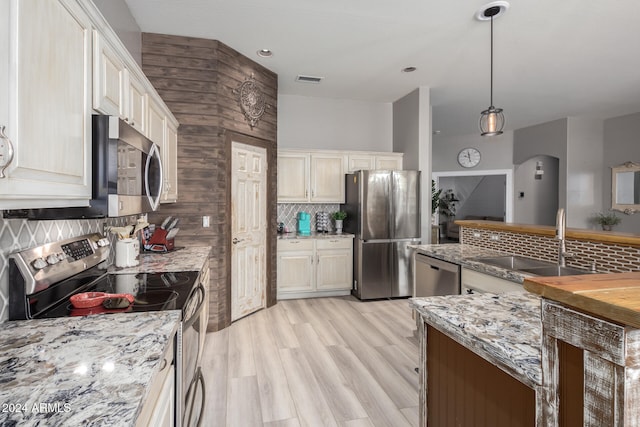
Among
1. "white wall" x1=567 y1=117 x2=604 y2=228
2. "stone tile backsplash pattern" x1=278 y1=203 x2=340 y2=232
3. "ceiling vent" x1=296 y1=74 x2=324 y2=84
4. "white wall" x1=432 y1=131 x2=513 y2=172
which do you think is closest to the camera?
"ceiling vent" x1=296 y1=74 x2=324 y2=84

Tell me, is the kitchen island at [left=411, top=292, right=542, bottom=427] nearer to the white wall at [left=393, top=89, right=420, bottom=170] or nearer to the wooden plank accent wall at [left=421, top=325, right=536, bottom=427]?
the wooden plank accent wall at [left=421, top=325, right=536, bottom=427]

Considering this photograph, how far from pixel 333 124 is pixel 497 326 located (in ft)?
14.5

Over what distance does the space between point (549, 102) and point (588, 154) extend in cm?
177

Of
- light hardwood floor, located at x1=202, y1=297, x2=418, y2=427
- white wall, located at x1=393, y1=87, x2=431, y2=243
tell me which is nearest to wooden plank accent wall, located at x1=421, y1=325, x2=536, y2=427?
light hardwood floor, located at x1=202, y1=297, x2=418, y2=427

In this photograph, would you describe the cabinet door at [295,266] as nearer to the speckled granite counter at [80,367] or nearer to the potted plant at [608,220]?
the speckled granite counter at [80,367]

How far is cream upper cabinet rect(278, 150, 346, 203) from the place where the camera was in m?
4.68

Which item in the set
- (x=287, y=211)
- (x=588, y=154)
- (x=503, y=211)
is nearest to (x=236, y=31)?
(x=287, y=211)

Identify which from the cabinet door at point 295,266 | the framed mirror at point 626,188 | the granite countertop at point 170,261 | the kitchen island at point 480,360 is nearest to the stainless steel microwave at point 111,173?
the granite countertop at point 170,261

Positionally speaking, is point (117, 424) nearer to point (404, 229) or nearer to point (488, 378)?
point (488, 378)

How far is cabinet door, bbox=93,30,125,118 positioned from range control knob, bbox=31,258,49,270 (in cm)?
68

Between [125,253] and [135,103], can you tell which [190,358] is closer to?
[125,253]

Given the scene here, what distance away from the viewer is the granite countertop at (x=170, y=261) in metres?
2.24

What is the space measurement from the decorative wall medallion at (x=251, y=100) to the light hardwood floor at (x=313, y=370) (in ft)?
7.51

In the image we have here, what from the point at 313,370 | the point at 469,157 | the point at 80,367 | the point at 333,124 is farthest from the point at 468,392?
the point at 469,157
